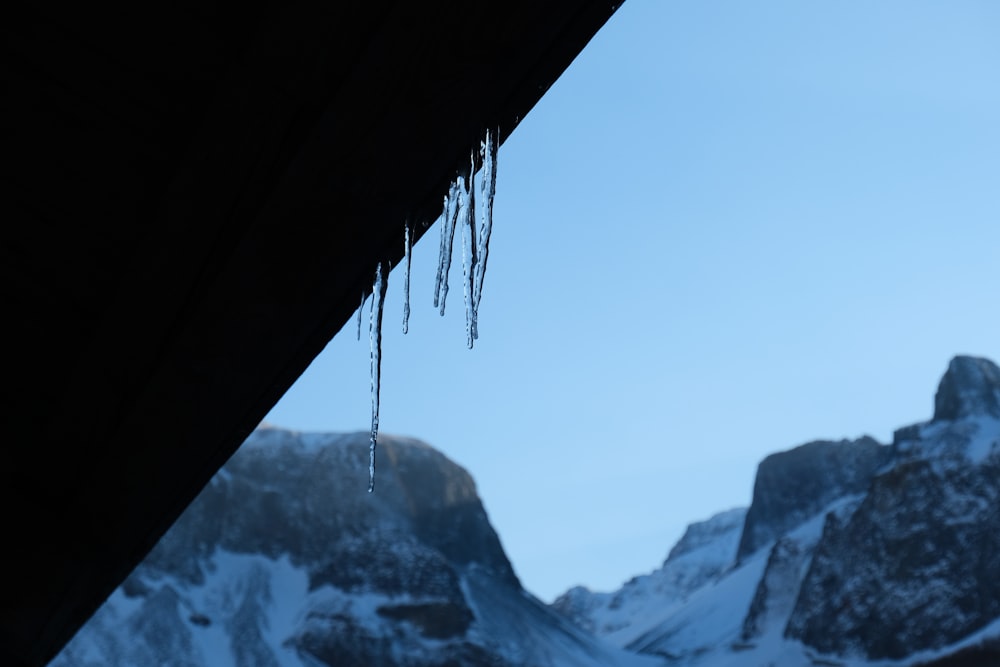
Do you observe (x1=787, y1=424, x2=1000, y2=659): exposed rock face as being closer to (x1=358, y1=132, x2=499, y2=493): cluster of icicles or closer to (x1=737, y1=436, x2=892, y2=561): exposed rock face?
(x1=737, y1=436, x2=892, y2=561): exposed rock face

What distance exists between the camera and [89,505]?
156 inches

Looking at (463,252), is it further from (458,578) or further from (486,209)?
(458,578)

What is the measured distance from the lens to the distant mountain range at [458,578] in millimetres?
97312

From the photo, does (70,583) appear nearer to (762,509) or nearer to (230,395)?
(230,395)

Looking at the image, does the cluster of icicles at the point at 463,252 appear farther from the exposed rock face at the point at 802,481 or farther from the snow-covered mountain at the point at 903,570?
the exposed rock face at the point at 802,481

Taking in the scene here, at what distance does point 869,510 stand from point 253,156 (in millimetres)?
118316

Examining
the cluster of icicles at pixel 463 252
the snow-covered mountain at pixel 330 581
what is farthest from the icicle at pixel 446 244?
the snow-covered mountain at pixel 330 581

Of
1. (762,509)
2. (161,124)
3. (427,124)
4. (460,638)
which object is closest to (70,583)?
(161,124)

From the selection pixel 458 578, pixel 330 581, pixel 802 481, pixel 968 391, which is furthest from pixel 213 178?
pixel 802 481

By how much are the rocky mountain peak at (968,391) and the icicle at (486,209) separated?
12719 cm

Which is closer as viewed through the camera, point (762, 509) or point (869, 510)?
point (869, 510)

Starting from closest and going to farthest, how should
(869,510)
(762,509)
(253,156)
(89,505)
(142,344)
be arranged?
(253,156)
(142,344)
(89,505)
(869,510)
(762,509)

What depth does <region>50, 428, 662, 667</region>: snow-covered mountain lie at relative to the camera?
9519 cm

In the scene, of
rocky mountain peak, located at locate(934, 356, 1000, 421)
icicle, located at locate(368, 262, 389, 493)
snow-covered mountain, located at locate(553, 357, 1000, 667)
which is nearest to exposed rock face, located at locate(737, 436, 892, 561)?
snow-covered mountain, located at locate(553, 357, 1000, 667)
